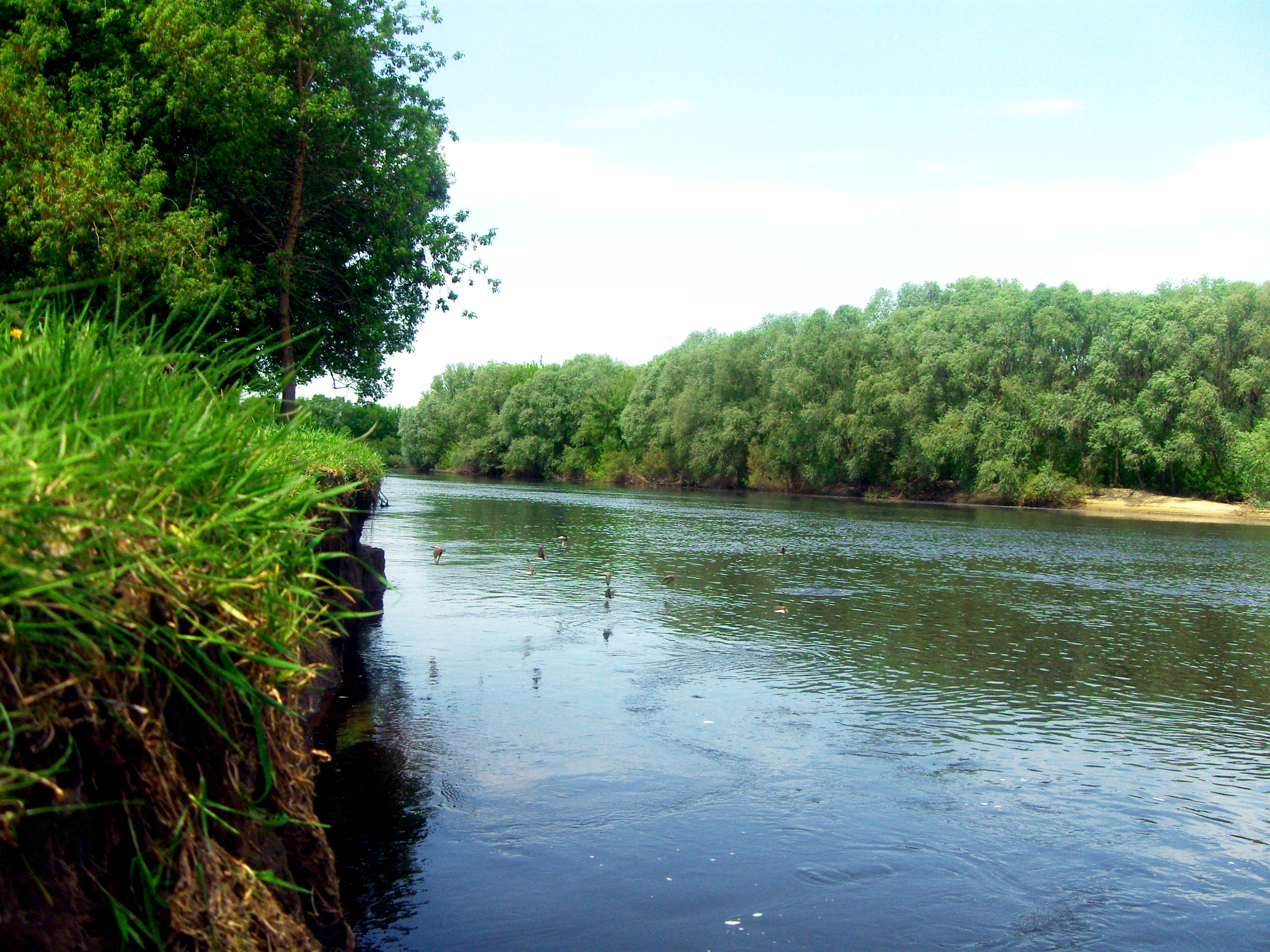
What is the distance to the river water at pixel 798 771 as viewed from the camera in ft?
25.9

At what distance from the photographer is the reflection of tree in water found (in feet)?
25.6

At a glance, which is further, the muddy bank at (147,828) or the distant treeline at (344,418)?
the distant treeline at (344,418)

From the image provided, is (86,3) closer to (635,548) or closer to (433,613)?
(433,613)

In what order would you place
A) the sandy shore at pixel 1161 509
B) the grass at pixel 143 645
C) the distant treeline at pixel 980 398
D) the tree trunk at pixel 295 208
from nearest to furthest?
the grass at pixel 143 645, the tree trunk at pixel 295 208, the sandy shore at pixel 1161 509, the distant treeline at pixel 980 398

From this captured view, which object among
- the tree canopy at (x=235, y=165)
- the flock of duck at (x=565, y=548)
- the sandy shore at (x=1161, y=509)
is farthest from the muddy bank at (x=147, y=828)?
the sandy shore at (x=1161, y=509)

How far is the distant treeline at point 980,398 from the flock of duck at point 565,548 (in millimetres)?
44272

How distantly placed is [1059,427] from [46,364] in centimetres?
7500

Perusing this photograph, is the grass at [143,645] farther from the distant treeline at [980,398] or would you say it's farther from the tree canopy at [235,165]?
the distant treeline at [980,398]

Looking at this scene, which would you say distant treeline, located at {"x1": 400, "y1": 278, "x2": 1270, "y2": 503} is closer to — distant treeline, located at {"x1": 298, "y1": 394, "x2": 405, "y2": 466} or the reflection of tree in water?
distant treeline, located at {"x1": 298, "y1": 394, "x2": 405, "y2": 466}

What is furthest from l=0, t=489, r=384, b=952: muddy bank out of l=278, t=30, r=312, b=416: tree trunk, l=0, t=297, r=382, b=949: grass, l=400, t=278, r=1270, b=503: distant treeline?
l=400, t=278, r=1270, b=503: distant treeline

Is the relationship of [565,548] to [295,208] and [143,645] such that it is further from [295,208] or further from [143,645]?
[143,645]

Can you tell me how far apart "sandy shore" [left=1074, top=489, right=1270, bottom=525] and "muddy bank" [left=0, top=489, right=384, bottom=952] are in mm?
69291

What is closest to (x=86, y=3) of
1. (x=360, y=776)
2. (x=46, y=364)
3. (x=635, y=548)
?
(x=360, y=776)

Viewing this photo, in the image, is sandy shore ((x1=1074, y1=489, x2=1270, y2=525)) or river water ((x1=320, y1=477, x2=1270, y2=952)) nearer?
river water ((x1=320, y1=477, x2=1270, y2=952))
